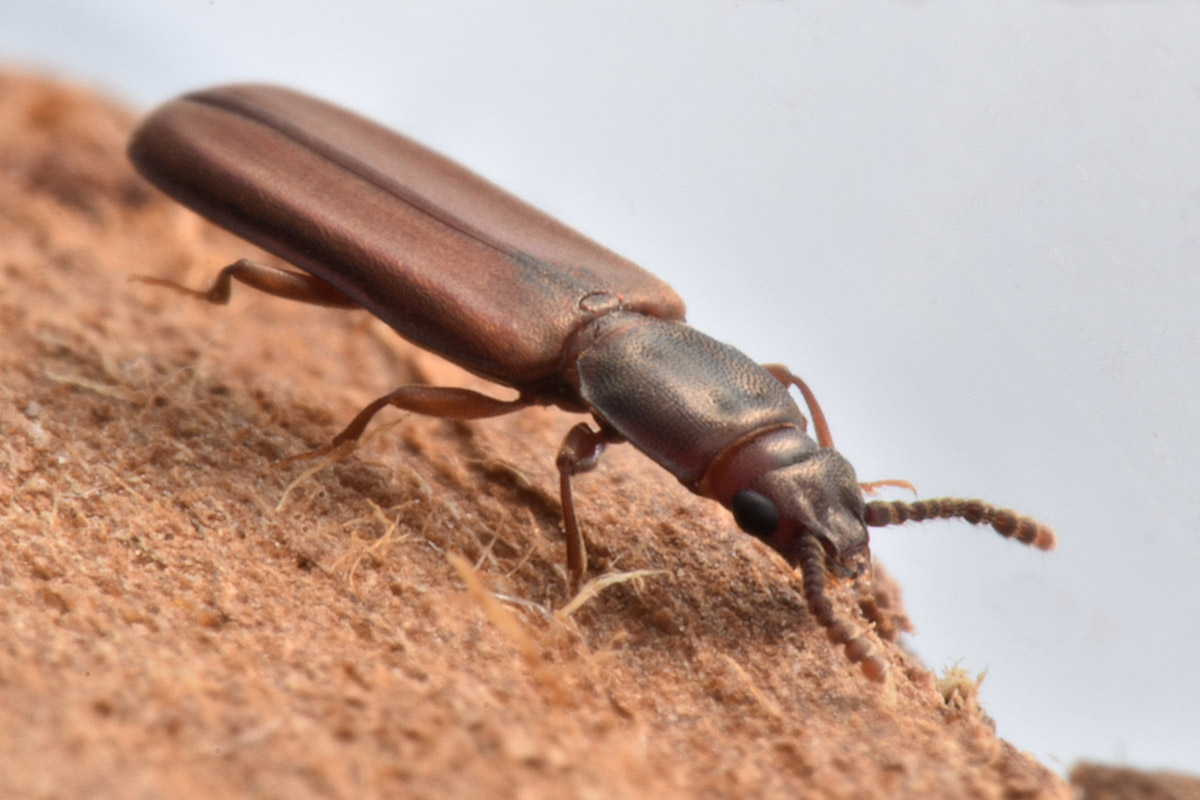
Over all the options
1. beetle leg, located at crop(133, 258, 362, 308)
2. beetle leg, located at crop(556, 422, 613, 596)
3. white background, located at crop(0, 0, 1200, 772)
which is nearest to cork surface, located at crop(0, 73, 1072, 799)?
beetle leg, located at crop(556, 422, 613, 596)

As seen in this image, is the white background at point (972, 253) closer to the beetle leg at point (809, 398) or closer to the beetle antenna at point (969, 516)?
the beetle antenna at point (969, 516)

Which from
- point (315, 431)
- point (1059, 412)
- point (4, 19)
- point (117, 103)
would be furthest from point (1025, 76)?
point (4, 19)

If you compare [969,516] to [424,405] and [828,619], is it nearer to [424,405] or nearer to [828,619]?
[828,619]

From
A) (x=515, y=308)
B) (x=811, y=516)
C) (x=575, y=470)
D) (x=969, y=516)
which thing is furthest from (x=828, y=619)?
(x=515, y=308)

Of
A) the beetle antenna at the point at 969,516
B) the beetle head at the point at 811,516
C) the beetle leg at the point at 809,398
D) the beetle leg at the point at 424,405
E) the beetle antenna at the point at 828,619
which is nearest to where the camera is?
the beetle antenna at the point at 828,619

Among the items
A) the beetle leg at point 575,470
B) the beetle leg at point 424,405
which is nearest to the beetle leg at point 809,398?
the beetle leg at point 575,470

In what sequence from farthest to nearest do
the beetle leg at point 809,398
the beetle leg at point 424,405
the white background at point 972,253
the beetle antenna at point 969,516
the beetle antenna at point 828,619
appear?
the beetle leg at point 809,398
the beetle leg at point 424,405
the white background at point 972,253
the beetle antenna at point 969,516
the beetle antenna at point 828,619
